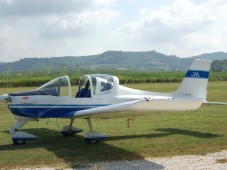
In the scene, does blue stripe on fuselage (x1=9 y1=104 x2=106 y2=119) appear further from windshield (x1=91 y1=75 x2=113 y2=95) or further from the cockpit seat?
windshield (x1=91 y1=75 x2=113 y2=95)

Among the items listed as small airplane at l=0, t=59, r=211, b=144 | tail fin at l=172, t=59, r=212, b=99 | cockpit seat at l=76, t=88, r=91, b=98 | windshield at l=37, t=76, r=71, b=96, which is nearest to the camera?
small airplane at l=0, t=59, r=211, b=144

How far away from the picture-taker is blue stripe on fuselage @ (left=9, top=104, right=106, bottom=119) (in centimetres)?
973

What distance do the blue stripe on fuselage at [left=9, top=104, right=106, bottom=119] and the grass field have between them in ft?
2.59

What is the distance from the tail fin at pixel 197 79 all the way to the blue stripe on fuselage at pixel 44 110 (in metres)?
3.03

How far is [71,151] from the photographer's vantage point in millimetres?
8844

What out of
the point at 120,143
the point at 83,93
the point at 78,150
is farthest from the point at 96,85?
the point at 78,150

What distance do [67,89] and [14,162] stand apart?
2989 millimetres

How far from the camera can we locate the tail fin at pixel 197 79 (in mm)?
Answer: 10875

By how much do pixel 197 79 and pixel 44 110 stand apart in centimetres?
462

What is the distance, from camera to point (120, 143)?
31.9 ft

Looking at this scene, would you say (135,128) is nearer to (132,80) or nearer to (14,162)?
(14,162)

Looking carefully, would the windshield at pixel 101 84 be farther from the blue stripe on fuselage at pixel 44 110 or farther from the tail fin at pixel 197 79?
the tail fin at pixel 197 79

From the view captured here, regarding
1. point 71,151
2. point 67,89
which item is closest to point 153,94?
point 67,89

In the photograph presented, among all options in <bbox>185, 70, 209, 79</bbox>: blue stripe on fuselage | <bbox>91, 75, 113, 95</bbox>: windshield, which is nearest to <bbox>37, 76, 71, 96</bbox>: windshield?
<bbox>91, 75, 113, 95</bbox>: windshield
